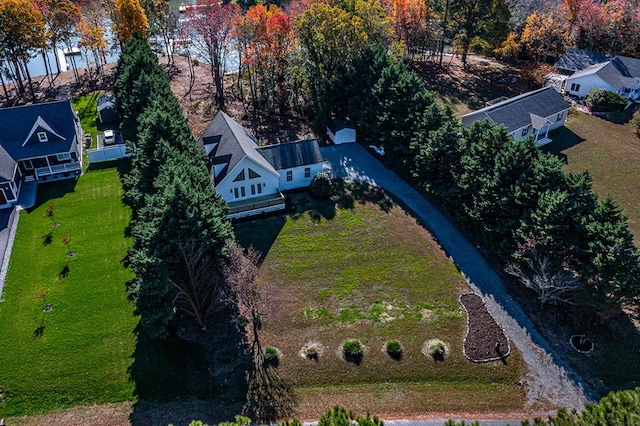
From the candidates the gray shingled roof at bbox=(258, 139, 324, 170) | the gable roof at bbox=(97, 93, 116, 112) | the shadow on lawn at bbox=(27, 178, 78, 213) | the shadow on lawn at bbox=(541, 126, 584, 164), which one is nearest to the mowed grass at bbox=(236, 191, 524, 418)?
the gray shingled roof at bbox=(258, 139, 324, 170)

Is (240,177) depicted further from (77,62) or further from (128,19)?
(77,62)

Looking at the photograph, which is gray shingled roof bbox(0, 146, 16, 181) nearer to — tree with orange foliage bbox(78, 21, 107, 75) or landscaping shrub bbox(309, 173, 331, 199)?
tree with orange foliage bbox(78, 21, 107, 75)

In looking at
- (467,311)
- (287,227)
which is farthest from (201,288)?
(467,311)

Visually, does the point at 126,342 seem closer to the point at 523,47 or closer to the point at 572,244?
the point at 572,244

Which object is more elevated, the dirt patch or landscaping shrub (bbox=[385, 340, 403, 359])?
the dirt patch

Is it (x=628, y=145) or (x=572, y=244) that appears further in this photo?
(x=628, y=145)

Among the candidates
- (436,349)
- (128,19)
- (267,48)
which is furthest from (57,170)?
(436,349)

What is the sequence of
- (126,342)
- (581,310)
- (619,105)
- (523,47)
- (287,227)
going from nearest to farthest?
(126,342) → (581,310) → (287,227) → (619,105) → (523,47)
